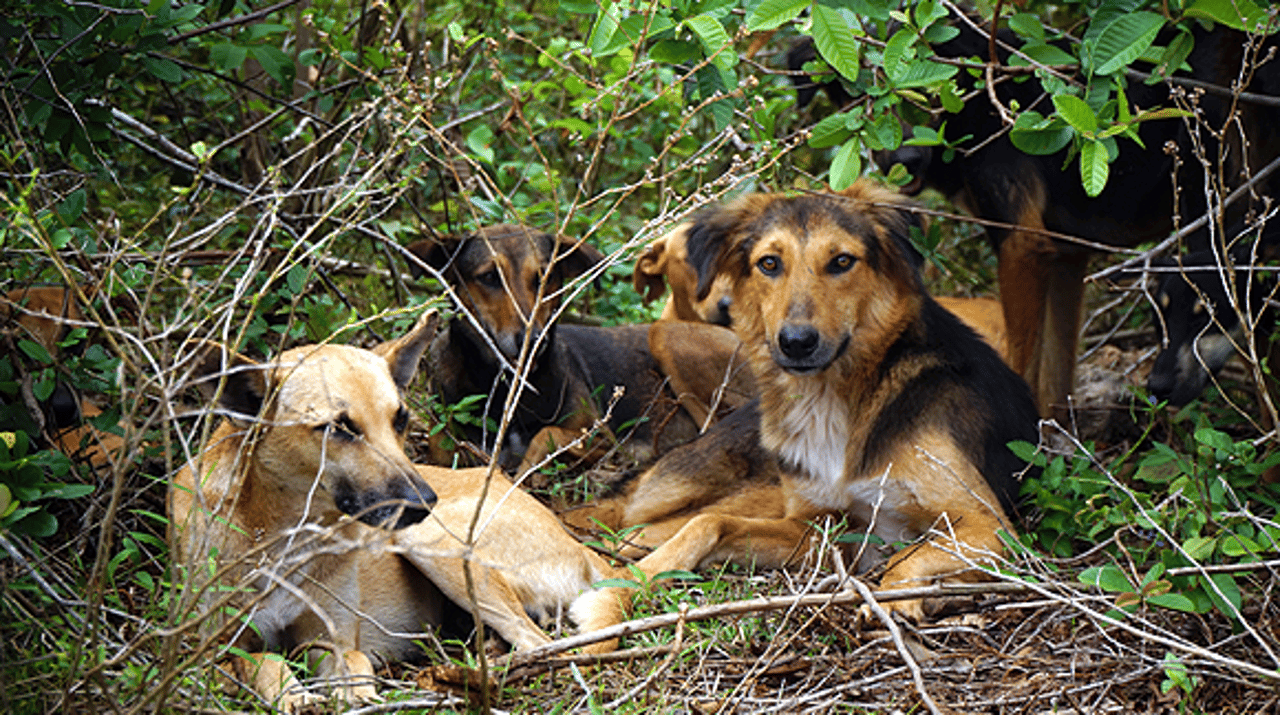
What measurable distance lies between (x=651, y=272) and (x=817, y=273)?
2465 mm

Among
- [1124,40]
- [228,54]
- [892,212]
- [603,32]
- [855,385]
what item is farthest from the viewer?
[892,212]

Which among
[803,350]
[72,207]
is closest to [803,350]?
[803,350]

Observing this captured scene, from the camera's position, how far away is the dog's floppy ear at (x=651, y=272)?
6492mm

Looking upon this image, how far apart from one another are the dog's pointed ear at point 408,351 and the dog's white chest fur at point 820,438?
5.15ft

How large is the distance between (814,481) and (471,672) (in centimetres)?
197

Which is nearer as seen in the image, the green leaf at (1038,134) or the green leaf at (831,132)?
the green leaf at (1038,134)

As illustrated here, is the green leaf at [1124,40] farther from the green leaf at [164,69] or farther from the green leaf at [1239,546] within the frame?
the green leaf at [164,69]

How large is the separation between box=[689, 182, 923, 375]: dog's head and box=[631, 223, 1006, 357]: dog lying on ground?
1.35 m

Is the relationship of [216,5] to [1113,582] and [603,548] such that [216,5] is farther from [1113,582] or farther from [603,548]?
[1113,582]

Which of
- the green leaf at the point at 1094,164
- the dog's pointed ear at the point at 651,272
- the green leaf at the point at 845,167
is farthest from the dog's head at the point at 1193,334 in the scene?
the dog's pointed ear at the point at 651,272

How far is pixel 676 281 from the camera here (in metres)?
6.44

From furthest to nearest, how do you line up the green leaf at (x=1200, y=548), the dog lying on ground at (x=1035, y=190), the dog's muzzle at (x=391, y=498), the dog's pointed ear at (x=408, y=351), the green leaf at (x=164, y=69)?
1. the dog lying on ground at (x=1035, y=190)
2. the green leaf at (x=164, y=69)
3. the dog's pointed ear at (x=408, y=351)
4. the dog's muzzle at (x=391, y=498)
5. the green leaf at (x=1200, y=548)

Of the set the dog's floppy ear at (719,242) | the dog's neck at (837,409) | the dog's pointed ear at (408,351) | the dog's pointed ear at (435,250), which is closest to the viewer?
the dog's pointed ear at (408,351)

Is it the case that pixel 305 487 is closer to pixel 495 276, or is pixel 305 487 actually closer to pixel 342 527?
pixel 342 527
